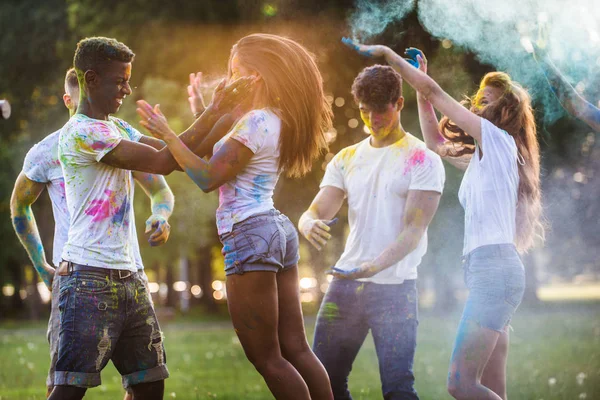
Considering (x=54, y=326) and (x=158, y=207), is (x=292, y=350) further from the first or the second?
(x=54, y=326)

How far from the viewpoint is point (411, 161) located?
508 cm

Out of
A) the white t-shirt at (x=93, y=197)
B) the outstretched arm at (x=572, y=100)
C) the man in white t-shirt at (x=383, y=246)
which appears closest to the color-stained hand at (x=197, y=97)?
the white t-shirt at (x=93, y=197)

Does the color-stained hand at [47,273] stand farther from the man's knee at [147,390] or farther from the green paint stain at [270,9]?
the green paint stain at [270,9]

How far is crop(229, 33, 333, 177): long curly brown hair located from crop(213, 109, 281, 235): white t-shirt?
7cm

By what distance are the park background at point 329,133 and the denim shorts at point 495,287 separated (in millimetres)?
1805

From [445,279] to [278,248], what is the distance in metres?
23.2

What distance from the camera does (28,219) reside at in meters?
5.49

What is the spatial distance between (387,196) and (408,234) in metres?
0.29

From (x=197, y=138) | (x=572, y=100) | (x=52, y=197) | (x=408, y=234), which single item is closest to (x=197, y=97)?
(x=197, y=138)

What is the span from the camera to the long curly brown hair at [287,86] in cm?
434

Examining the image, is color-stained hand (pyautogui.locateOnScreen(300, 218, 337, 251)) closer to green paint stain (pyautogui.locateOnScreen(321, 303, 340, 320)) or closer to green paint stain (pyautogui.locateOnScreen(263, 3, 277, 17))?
green paint stain (pyautogui.locateOnScreen(321, 303, 340, 320))

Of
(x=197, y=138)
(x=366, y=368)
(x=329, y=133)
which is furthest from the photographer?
(x=366, y=368)

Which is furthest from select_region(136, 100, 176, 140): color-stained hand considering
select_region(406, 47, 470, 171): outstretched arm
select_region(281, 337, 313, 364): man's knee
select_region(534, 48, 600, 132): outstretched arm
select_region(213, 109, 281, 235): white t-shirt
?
select_region(534, 48, 600, 132): outstretched arm

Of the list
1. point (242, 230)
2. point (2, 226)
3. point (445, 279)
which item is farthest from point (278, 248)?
point (2, 226)
